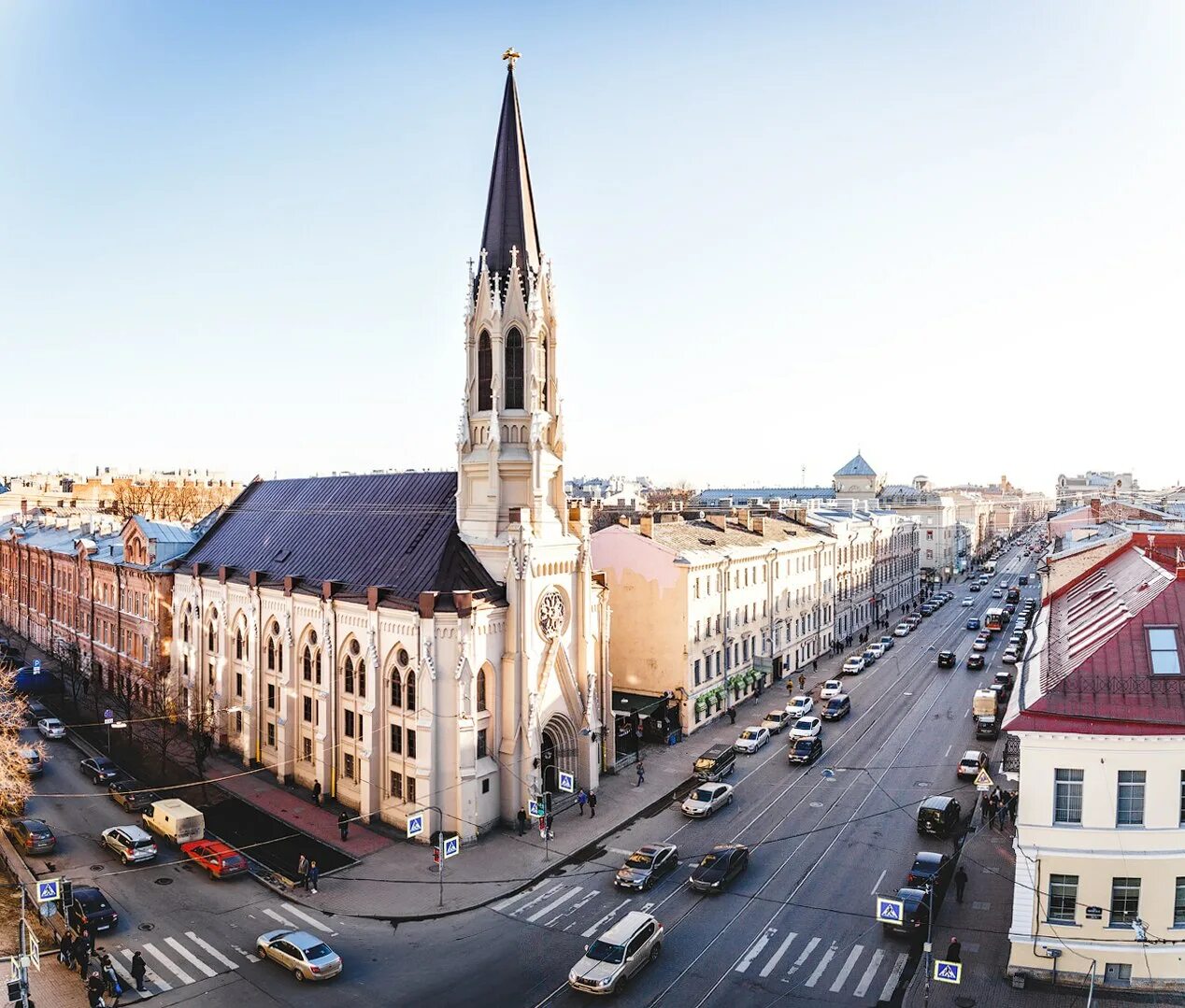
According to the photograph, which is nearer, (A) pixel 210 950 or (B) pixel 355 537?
(A) pixel 210 950

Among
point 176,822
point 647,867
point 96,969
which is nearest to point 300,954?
point 96,969

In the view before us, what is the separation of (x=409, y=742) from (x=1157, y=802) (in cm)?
3062

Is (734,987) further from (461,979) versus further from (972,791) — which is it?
(972,791)

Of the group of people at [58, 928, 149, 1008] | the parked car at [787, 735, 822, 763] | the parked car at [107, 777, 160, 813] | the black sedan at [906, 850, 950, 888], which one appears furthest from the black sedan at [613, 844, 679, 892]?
the parked car at [107, 777, 160, 813]

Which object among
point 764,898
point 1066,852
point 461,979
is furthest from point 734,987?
point 1066,852

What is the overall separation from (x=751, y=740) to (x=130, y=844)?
34483 millimetres

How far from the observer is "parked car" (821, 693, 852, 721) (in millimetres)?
61062

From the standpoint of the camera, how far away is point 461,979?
28.6m

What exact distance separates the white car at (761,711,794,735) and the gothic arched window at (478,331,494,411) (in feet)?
93.7

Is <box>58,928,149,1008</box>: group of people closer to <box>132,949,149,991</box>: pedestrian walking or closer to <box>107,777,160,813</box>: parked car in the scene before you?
<box>132,949,149,991</box>: pedestrian walking

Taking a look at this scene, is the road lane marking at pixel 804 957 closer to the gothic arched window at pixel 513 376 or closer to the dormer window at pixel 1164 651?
the dormer window at pixel 1164 651

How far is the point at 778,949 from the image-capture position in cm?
3077

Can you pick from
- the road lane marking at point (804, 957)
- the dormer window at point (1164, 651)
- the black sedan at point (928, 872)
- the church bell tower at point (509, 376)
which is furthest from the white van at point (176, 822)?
the dormer window at point (1164, 651)

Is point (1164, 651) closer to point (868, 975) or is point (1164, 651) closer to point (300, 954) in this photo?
point (868, 975)
